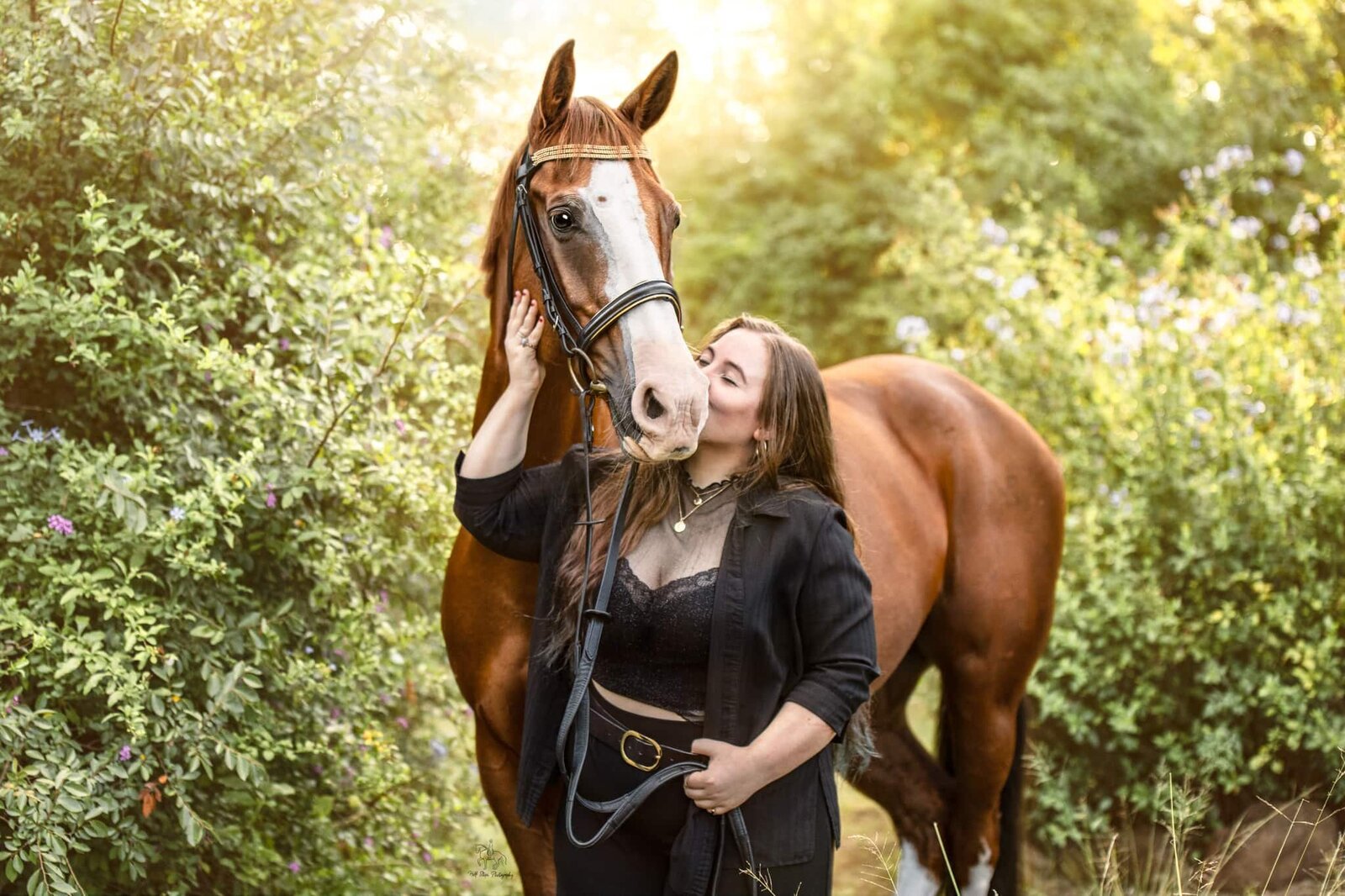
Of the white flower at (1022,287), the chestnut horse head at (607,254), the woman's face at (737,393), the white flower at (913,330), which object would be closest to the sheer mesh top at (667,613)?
the woman's face at (737,393)

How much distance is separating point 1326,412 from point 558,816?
394 cm

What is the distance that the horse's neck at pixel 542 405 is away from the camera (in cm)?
255

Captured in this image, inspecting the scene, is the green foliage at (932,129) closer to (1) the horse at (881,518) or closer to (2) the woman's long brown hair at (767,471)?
(1) the horse at (881,518)

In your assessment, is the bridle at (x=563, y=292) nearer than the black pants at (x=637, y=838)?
No

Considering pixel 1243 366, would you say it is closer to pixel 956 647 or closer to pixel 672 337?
pixel 956 647

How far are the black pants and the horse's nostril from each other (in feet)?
1.82

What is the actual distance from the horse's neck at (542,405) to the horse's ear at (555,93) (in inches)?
13.8

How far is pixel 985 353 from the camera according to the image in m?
6.19

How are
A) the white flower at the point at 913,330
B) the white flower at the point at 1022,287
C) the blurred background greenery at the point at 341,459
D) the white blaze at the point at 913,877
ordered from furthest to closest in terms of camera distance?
the white flower at the point at 913,330
the white flower at the point at 1022,287
the white blaze at the point at 913,877
the blurred background greenery at the point at 341,459

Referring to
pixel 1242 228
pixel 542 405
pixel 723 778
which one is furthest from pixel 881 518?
pixel 1242 228

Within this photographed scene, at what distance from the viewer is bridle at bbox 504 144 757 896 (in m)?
2.03

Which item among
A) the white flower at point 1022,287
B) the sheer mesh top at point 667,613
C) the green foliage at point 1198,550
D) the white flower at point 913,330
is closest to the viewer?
the sheer mesh top at point 667,613

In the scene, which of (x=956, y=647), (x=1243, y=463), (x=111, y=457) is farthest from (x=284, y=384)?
(x=1243, y=463)

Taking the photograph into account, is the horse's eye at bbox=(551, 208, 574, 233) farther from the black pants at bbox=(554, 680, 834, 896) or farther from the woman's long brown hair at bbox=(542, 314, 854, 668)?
the black pants at bbox=(554, 680, 834, 896)
